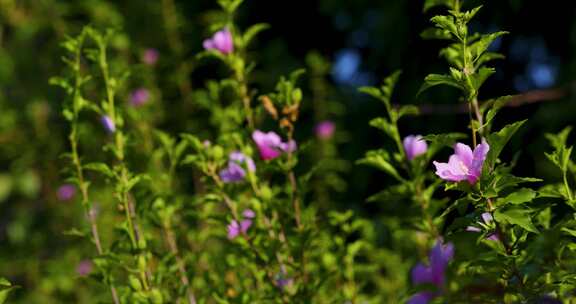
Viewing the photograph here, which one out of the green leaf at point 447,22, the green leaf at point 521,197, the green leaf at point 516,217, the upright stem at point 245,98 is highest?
the upright stem at point 245,98

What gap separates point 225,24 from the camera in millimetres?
1590

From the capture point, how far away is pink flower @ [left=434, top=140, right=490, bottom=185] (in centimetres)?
93

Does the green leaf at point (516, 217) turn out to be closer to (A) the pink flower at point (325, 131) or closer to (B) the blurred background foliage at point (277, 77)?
(B) the blurred background foliage at point (277, 77)

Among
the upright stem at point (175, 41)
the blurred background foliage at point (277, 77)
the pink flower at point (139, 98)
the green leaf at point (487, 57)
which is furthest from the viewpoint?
the upright stem at point (175, 41)

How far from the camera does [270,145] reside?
136cm

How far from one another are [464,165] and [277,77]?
238 cm

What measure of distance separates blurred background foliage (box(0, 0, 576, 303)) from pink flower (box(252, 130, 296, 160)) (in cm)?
88

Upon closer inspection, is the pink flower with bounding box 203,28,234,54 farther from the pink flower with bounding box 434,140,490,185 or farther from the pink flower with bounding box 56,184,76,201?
the pink flower with bounding box 56,184,76,201

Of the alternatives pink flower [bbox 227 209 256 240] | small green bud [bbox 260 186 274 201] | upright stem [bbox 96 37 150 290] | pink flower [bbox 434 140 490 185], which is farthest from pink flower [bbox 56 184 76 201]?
pink flower [bbox 434 140 490 185]

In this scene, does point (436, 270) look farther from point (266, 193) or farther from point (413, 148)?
point (266, 193)

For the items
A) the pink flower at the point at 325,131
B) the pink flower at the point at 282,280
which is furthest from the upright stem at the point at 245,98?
the pink flower at the point at 325,131

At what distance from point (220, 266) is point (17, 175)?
8.22ft

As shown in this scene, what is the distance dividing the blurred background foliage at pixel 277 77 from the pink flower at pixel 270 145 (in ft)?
2.87

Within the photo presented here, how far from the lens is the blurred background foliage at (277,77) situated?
2.69 meters
